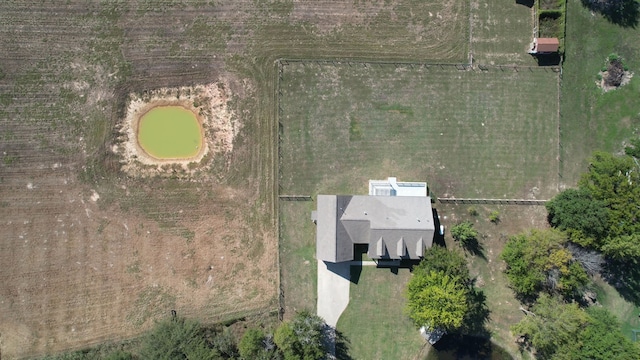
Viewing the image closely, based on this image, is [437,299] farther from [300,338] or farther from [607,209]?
[607,209]

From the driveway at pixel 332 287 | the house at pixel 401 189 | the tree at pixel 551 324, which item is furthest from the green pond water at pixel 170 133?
the tree at pixel 551 324

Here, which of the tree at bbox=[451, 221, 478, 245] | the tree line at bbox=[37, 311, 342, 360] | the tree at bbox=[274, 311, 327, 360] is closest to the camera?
the tree at bbox=[274, 311, 327, 360]

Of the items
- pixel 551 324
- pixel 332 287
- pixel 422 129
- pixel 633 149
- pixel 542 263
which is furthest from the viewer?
pixel 422 129

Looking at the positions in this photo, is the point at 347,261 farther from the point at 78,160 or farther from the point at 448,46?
the point at 78,160

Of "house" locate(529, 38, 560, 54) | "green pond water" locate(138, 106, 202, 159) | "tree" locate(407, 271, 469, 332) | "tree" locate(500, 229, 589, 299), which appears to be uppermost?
"house" locate(529, 38, 560, 54)

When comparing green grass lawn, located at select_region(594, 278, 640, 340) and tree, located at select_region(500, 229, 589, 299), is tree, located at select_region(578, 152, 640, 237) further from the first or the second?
green grass lawn, located at select_region(594, 278, 640, 340)

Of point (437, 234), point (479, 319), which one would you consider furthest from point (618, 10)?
point (479, 319)

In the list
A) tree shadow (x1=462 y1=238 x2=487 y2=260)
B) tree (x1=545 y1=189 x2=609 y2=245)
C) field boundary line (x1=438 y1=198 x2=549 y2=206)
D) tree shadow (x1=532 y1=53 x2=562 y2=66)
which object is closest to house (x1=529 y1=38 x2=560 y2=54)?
tree shadow (x1=532 y1=53 x2=562 y2=66)
